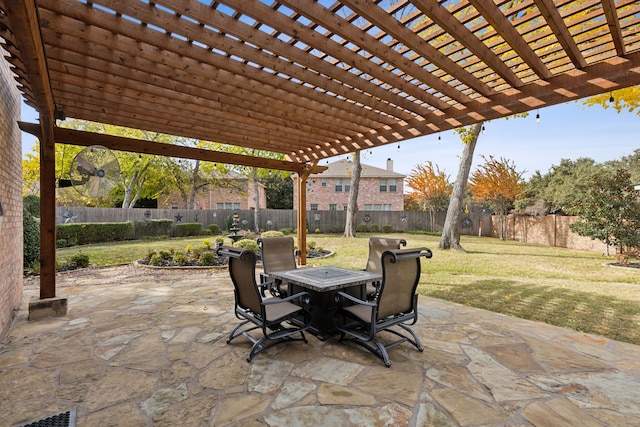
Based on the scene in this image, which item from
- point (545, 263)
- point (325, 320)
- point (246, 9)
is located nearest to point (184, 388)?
point (325, 320)

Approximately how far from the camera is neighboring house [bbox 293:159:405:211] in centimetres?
2441

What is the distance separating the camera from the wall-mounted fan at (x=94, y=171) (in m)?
4.11

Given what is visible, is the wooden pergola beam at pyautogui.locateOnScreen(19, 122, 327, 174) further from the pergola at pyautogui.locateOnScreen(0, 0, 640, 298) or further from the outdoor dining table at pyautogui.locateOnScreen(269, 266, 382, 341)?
the outdoor dining table at pyautogui.locateOnScreen(269, 266, 382, 341)

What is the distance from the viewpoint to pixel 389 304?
113 inches

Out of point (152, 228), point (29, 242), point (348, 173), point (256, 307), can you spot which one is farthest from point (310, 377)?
point (348, 173)

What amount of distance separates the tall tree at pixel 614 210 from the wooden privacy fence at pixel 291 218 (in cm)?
887

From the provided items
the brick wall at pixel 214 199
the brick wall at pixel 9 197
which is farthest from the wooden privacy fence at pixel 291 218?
the brick wall at pixel 9 197

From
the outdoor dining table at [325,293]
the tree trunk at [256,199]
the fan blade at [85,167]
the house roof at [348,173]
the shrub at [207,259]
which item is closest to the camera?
the outdoor dining table at [325,293]

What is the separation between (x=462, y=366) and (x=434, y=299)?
2.39 meters

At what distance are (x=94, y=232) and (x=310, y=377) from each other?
536 inches

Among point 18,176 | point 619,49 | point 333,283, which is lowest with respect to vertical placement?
point 333,283

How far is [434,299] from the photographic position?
5.02 metres

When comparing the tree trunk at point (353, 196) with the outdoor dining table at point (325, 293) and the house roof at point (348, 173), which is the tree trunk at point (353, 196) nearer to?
the house roof at point (348, 173)

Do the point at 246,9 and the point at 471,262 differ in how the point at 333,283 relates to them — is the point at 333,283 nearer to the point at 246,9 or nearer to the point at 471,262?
the point at 246,9
